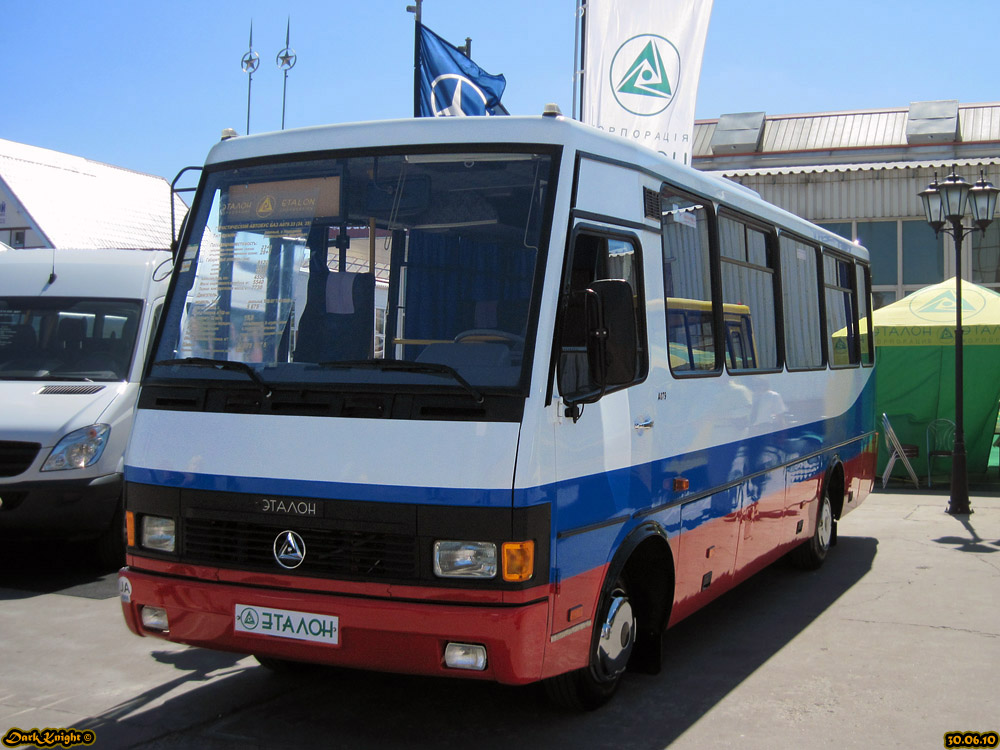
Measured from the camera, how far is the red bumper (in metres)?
4.57

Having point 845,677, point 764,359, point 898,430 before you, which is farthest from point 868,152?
point 845,677

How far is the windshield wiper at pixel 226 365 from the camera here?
505 centimetres

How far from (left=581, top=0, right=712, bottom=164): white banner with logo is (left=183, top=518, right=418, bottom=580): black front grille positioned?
27.4ft

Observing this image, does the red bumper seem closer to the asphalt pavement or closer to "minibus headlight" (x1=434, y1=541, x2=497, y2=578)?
"minibus headlight" (x1=434, y1=541, x2=497, y2=578)

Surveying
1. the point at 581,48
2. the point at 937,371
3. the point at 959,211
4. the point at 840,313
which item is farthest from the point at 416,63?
the point at 937,371

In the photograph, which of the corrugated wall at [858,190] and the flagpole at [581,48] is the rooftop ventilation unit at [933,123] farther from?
the flagpole at [581,48]

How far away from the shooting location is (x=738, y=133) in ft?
96.4

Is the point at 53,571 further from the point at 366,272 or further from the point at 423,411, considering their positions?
the point at 423,411

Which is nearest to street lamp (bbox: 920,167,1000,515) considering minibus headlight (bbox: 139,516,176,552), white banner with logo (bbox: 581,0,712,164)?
white banner with logo (bbox: 581,0,712,164)

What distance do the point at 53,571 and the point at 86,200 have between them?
2096cm

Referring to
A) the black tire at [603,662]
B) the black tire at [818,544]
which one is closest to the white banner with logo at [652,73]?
the black tire at [818,544]

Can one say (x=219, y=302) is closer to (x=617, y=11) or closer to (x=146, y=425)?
(x=146, y=425)

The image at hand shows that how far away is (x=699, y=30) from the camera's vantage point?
40.6ft

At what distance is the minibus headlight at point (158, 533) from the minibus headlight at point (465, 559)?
1.37 m
